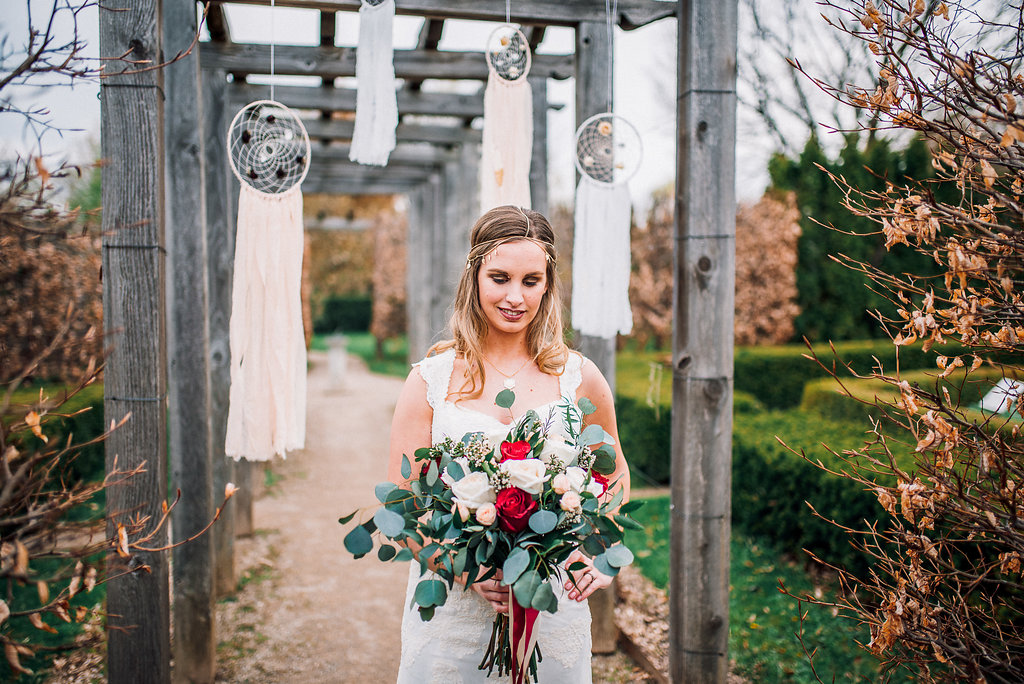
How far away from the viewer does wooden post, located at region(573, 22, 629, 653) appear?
140 inches

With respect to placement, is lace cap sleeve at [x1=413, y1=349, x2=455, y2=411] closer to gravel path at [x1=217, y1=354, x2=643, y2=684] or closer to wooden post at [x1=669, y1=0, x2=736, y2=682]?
wooden post at [x1=669, y1=0, x2=736, y2=682]

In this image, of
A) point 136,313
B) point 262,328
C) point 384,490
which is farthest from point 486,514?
point 262,328

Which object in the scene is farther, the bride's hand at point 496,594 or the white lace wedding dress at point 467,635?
the white lace wedding dress at point 467,635

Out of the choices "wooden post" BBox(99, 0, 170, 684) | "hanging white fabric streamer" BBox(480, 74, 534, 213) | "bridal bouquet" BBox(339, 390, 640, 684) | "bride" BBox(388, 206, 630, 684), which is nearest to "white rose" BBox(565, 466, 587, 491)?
"bridal bouquet" BBox(339, 390, 640, 684)

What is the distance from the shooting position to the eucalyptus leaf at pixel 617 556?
68.1 inches

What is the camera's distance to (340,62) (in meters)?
4.32

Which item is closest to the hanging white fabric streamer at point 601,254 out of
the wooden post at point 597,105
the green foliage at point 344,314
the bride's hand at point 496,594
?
the wooden post at point 597,105

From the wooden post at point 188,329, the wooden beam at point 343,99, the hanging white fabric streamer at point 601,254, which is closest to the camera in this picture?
the wooden post at point 188,329

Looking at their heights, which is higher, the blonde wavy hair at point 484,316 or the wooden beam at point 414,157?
the wooden beam at point 414,157

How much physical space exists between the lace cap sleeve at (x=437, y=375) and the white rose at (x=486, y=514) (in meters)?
0.58

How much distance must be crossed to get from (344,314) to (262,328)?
82.9ft

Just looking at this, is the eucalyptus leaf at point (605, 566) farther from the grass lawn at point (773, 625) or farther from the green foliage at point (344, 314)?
the green foliage at point (344, 314)

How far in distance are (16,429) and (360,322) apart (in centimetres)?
2704

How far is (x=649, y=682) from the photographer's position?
11.6ft
